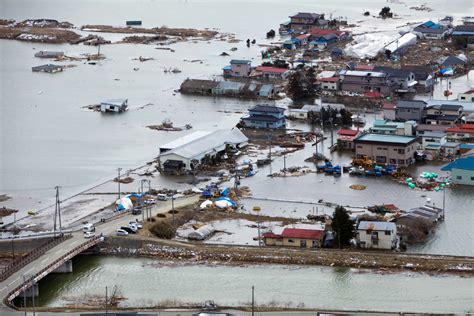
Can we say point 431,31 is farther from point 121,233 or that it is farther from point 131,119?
point 121,233

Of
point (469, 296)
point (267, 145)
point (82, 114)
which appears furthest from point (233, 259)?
point (82, 114)

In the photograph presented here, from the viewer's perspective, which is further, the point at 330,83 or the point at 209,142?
the point at 330,83

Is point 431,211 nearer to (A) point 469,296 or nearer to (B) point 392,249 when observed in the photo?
(B) point 392,249

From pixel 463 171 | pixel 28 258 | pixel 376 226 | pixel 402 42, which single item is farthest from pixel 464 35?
pixel 28 258

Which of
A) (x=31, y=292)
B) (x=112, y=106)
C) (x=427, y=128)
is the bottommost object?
(x=31, y=292)

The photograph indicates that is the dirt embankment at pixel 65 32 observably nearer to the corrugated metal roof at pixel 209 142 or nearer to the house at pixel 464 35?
the house at pixel 464 35

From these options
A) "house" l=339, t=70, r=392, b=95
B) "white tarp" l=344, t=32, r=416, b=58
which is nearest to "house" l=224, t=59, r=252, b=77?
"house" l=339, t=70, r=392, b=95
